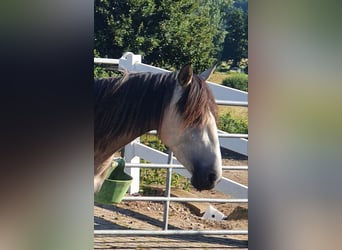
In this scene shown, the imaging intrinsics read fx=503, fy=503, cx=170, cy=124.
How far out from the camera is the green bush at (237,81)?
9.33 feet

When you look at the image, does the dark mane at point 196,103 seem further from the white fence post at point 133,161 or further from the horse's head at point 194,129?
the white fence post at point 133,161

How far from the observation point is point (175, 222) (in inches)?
112

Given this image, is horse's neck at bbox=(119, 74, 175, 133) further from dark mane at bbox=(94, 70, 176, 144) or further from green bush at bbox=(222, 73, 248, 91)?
green bush at bbox=(222, 73, 248, 91)

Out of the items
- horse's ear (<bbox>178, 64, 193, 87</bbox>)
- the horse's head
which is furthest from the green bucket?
horse's ear (<bbox>178, 64, 193, 87</bbox>)

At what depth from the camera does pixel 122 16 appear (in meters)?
2.75

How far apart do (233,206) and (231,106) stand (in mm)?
568

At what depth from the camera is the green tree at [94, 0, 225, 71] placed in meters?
2.74

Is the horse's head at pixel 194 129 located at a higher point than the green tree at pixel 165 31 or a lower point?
lower

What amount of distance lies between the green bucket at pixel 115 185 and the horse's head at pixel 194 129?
29 centimetres

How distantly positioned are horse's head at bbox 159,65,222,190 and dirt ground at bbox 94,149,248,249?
0.09 metres

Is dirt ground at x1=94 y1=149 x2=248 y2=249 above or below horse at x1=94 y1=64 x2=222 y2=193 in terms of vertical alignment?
below

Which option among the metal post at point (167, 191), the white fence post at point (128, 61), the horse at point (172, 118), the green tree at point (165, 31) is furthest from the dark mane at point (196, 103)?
the white fence post at point (128, 61)
